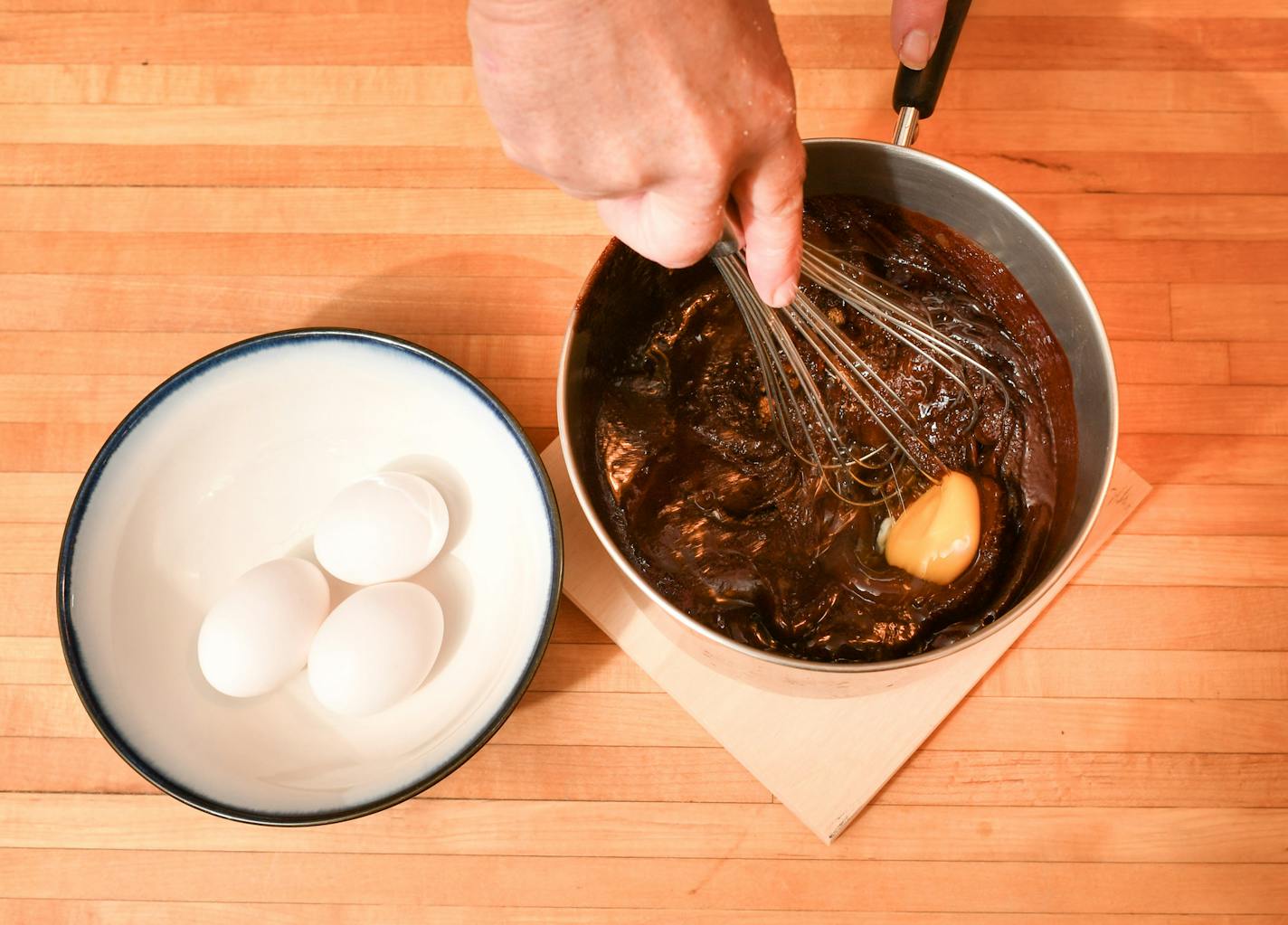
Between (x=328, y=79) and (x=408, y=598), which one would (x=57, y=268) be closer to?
(x=328, y=79)

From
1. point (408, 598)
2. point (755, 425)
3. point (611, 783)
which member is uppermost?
point (755, 425)

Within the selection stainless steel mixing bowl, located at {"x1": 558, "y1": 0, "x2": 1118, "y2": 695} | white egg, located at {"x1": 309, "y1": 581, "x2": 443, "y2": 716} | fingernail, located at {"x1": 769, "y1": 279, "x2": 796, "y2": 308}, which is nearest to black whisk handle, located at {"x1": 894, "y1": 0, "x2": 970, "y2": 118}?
stainless steel mixing bowl, located at {"x1": 558, "y1": 0, "x2": 1118, "y2": 695}

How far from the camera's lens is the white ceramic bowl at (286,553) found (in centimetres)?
52

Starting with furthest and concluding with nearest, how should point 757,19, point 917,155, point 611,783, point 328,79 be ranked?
point 328,79 → point 611,783 → point 917,155 → point 757,19

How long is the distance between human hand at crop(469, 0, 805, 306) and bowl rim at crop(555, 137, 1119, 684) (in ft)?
0.40

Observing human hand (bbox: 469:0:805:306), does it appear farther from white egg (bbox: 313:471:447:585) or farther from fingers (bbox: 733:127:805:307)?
white egg (bbox: 313:471:447:585)

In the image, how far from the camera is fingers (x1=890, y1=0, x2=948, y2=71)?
18.6 inches

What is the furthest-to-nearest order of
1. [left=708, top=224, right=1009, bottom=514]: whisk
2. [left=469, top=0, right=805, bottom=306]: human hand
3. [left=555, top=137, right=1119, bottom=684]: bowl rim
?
[left=708, top=224, right=1009, bottom=514]: whisk, [left=555, top=137, right=1119, bottom=684]: bowl rim, [left=469, top=0, right=805, bottom=306]: human hand

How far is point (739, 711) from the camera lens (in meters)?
0.56

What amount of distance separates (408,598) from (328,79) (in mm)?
393

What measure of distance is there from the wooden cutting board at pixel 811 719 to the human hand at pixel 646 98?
0.26m

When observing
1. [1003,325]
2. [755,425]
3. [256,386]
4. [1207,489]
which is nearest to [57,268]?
[256,386]

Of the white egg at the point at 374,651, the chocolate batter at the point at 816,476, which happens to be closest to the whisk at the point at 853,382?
the chocolate batter at the point at 816,476

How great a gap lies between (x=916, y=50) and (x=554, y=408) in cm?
30
